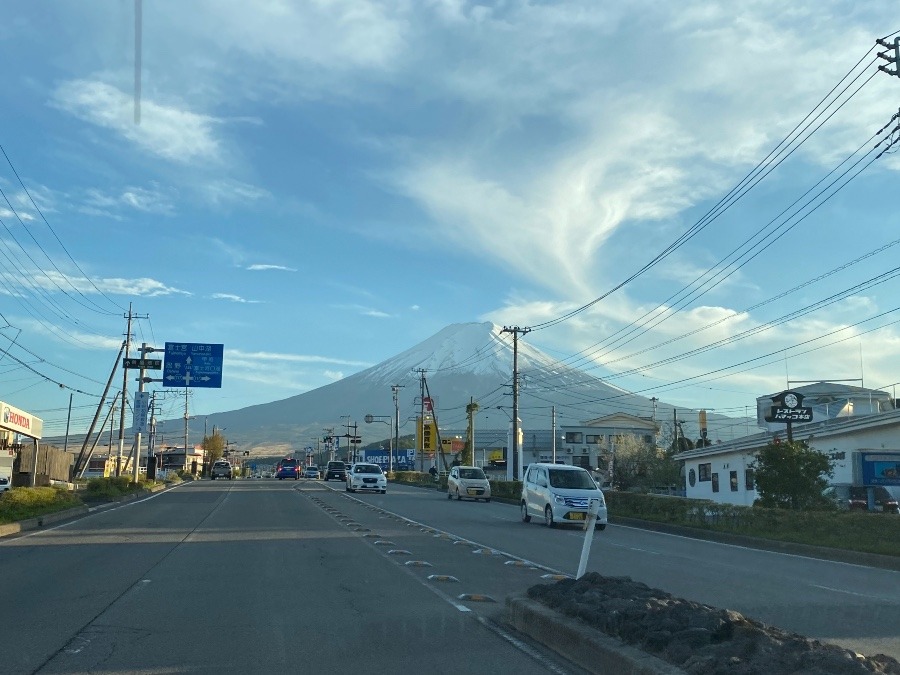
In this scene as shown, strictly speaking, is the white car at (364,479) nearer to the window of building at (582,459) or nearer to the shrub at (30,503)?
the shrub at (30,503)

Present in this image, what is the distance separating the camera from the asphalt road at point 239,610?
7406mm

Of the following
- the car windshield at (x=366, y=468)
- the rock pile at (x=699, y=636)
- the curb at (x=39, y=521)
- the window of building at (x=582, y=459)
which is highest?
the window of building at (x=582, y=459)

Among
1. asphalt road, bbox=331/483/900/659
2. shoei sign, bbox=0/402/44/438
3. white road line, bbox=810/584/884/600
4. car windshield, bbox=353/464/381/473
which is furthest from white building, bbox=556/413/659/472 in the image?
white road line, bbox=810/584/884/600

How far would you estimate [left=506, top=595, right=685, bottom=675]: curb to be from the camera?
6.29 metres

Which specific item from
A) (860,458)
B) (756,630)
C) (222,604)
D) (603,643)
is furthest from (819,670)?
(860,458)

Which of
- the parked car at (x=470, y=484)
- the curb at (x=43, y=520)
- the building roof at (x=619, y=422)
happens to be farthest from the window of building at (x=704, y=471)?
the building roof at (x=619, y=422)

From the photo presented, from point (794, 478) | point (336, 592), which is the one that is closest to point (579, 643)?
point (336, 592)

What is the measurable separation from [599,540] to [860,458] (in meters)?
19.0

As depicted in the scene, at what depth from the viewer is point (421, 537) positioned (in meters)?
19.8

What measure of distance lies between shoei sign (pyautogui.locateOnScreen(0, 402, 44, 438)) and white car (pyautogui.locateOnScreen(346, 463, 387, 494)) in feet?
60.3

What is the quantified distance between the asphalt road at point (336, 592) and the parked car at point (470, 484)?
66.3ft

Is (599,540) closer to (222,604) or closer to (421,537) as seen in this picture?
(421,537)

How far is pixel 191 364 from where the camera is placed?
136 ft

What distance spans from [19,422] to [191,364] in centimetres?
1500
